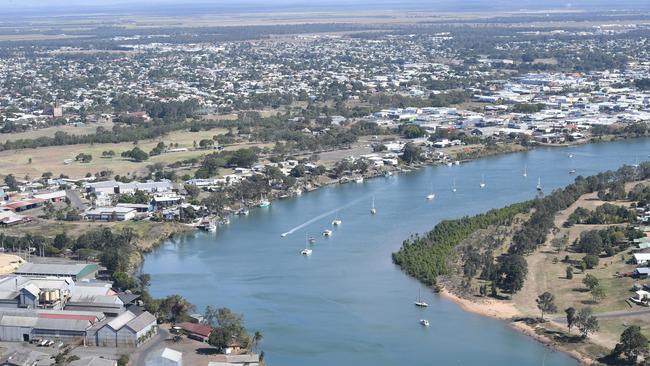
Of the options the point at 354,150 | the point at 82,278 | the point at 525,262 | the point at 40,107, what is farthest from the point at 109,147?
the point at 525,262

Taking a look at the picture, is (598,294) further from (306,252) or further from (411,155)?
(411,155)

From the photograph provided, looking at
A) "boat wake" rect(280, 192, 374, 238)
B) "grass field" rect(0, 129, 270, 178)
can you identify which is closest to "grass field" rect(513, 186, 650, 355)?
"boat wake" rect(280, 192, 374, 238)

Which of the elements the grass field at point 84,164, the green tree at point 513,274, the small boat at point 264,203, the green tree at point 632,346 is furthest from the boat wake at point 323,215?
the green tree at point 632,346

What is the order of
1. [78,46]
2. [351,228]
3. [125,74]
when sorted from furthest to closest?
[78,46] < [125,74] < [351,228]

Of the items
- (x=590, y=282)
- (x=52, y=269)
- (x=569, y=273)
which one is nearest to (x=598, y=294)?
(x=590, y=282)

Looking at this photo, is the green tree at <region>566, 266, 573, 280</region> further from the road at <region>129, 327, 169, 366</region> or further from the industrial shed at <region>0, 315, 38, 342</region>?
the industrial shed at <region>0, 315, 38, 342</region>

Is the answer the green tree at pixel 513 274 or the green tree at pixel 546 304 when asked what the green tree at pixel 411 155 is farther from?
the green tree at pixel 546 304

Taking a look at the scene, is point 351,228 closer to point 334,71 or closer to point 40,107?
point 40,107
